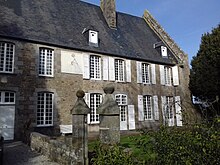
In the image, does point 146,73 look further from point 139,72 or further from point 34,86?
point 34,86

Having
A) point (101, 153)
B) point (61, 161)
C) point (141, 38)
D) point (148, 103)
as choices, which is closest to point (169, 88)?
point (148, 103)

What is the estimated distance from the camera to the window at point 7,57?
11453mm

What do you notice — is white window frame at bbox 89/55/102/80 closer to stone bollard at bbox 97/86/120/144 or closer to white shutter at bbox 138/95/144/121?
white shutter at bbox 138/95/144/121

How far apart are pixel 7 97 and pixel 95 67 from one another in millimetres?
5806

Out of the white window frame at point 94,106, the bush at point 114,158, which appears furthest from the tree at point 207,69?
the bush at point 114,158

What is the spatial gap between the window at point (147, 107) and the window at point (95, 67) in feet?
14.4

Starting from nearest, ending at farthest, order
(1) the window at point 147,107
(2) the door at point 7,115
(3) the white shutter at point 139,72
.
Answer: (2) the door at point 7,115 → (3) the white shutter at point 139,72 → (1) the window at point 147,107

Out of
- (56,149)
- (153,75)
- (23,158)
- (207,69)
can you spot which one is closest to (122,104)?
(153,75)

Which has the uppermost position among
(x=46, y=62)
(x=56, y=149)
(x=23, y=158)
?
(x=46, y=62)

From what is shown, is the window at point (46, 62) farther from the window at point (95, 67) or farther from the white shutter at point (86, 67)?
the window at point (95, 67)

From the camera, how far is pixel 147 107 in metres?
16.6

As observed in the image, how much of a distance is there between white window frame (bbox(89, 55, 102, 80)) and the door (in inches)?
206

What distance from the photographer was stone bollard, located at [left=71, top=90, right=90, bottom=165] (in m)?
5.21

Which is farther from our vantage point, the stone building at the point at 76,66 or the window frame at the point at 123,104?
the window frame at the point at 123,104
